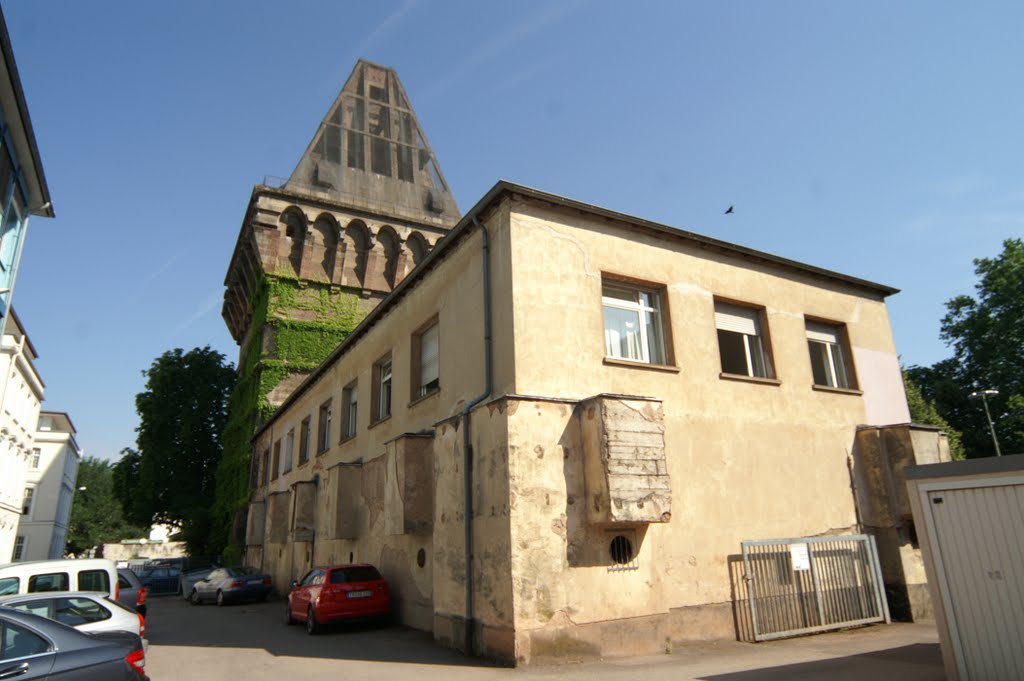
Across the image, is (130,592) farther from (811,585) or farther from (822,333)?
(822,333)

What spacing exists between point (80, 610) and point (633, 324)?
32.5 ft

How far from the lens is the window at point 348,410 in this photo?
63.1 ft

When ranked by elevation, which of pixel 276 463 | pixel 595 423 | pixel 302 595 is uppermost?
pixel 276 463

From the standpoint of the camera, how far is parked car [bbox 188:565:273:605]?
72.8 feet

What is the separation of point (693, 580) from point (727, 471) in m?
2.25

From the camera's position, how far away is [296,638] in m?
13.1

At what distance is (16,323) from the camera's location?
99.1 feet

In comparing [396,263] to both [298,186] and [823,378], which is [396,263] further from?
[823,378]

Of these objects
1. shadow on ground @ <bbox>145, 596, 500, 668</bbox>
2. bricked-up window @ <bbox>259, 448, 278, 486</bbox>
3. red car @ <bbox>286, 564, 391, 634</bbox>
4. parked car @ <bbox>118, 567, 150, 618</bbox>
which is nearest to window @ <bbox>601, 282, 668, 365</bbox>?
shadow on ground @ <bbox>145, 596, 500, 668</bbox>

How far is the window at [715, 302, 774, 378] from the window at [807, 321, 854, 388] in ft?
5.58

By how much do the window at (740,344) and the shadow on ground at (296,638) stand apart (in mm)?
8292

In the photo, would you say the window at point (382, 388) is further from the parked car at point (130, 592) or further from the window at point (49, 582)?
the window at point (49, 582)

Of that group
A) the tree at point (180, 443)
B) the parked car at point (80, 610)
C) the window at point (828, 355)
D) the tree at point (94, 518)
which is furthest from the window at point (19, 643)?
the tree at point (94, 518)

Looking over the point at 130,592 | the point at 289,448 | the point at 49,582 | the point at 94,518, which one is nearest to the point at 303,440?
the point at 289,448
